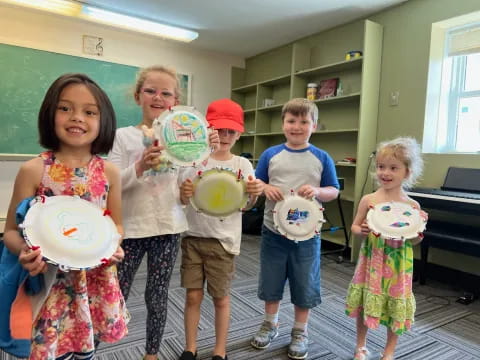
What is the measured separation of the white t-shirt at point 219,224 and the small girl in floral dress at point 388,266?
1.79 feet

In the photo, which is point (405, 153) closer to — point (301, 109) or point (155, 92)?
point (301, 109)

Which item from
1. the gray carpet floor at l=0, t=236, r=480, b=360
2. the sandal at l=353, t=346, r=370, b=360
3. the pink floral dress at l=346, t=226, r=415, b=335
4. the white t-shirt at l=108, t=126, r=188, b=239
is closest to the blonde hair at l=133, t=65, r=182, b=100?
the white t-shirt at l=108, t=126, r=188, b=239

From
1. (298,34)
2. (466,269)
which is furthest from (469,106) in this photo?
(298,34)

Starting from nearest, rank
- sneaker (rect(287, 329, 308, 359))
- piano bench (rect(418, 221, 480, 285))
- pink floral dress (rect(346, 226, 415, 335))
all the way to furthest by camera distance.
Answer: pink floral dress (rect(346, 226, 415, 335)), sneaker (rect(287, 329, 308, 359)), piano bench (rect(418, 221, 480, 285))

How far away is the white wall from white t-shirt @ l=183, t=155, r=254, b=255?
2421mm

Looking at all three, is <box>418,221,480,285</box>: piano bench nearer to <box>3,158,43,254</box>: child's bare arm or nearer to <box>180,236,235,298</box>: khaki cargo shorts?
<box>180,236,235,298</box>: khaki cargo shorts

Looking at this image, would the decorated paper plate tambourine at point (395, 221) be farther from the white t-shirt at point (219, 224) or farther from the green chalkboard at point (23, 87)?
the green chalkboard at point (23, 87)

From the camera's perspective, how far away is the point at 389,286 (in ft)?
4.72

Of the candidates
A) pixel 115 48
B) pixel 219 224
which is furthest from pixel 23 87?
pixel 219 224

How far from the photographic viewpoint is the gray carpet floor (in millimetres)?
1699

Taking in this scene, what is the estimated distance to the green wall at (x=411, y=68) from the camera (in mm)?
2994

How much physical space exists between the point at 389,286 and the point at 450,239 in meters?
1.44

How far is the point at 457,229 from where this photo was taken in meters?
2.66

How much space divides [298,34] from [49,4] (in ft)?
9.26
